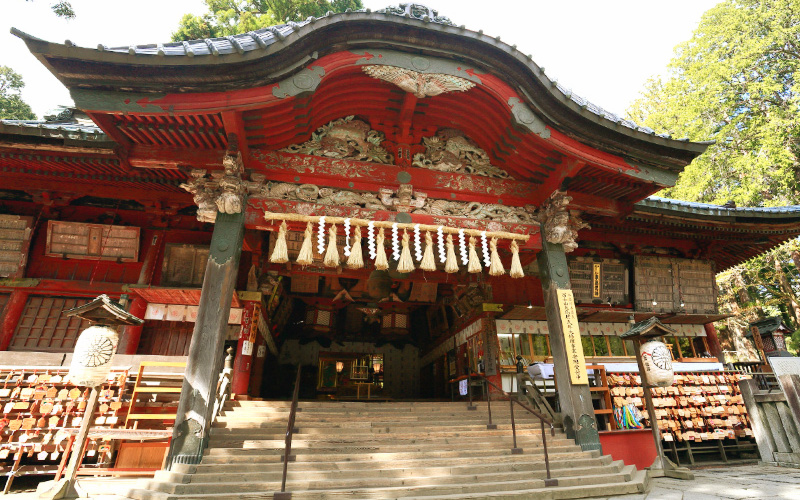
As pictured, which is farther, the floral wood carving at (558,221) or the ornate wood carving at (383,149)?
the floral wood carving at (558,221)

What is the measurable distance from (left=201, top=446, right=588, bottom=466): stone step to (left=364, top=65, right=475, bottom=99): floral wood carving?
230 inches

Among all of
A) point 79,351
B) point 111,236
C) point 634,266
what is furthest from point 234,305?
point 634,266

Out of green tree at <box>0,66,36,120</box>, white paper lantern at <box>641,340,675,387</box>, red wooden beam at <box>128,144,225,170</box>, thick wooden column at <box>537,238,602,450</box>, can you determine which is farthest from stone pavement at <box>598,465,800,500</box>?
green tree at <box>0,66,36,120</box>

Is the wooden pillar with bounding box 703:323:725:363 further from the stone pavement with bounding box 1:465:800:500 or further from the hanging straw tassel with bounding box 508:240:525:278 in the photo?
the hanging straw tassel with bounding box 508:240:525:278

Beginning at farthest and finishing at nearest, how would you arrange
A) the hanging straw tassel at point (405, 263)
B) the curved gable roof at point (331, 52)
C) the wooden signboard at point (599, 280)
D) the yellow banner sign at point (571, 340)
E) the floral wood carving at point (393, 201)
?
the wooden signboard at point (599, 280)
the floral wood carving at point (393, 201)
the yellow banner sign at point (571, 340)
the hanging straw tassel at point (405, 263)
the curved gable roof at point (331, 52)

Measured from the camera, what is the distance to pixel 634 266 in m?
11.2

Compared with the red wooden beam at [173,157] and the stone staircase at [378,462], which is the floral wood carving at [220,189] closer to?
the red wooden beam at [173,157]

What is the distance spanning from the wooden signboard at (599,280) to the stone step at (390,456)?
16.9 feet

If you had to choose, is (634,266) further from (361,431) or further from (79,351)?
(79,351)

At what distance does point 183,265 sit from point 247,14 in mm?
14542

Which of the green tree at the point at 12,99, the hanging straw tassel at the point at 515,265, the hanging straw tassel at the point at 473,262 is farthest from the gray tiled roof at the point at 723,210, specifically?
the green tree at the point at 12,99

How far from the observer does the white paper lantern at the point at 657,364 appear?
22.6 ft

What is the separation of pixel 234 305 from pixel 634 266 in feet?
34.8

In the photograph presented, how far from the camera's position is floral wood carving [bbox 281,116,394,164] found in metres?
7.77
